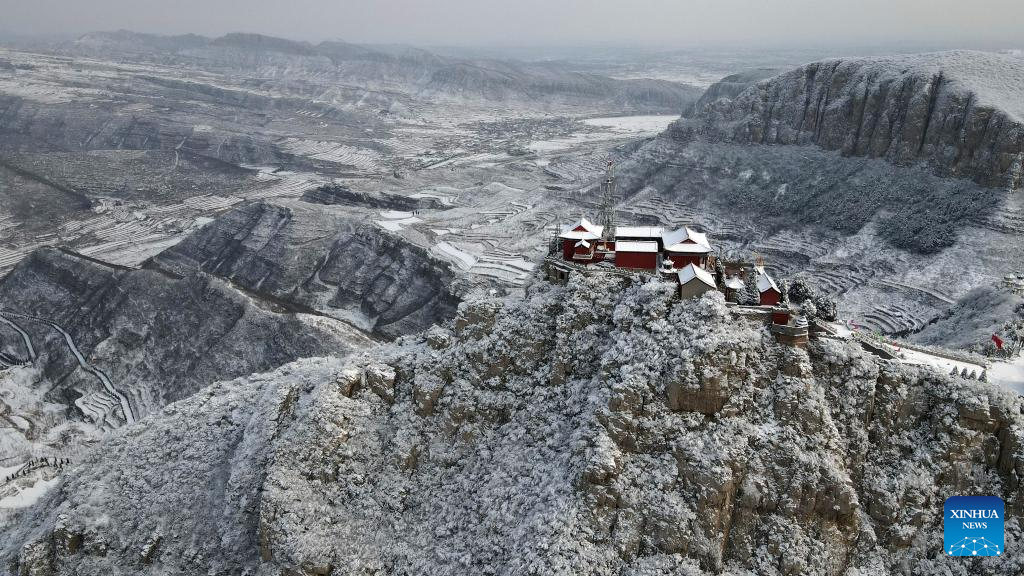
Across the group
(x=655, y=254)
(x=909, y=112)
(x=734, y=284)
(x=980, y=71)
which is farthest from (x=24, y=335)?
(x=980, y=71)

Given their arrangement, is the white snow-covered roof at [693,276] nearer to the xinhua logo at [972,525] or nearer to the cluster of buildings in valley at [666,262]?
the cluster of buildings in valley at [666,262]

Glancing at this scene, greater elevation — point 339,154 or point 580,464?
point 580,464

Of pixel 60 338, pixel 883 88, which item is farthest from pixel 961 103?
pixel 60 338

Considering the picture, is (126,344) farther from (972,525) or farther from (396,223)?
(972,525)

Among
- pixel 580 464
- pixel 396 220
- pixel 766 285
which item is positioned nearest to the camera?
pixel 580 464

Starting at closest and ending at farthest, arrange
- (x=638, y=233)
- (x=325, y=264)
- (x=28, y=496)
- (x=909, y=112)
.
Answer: (x=638, y=233), (x=28, y=496), (x=909, y=112), (x=325, y=264)

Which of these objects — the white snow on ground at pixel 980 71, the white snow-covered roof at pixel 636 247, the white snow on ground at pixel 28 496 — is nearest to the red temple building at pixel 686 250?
the white snow-covered roof at pixel 636 247

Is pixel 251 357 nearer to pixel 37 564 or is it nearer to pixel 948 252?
pixel 37 564
